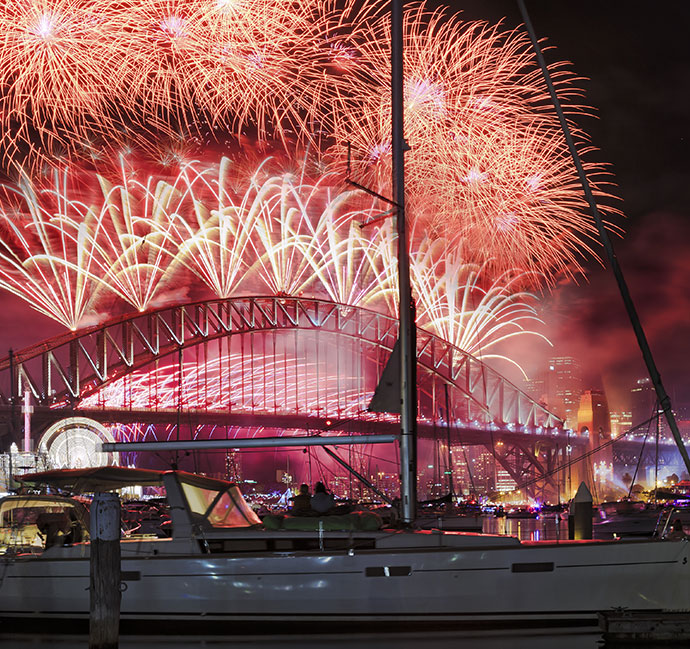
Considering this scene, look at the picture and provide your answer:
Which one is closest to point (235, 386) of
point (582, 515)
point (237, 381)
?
point (237, 381)

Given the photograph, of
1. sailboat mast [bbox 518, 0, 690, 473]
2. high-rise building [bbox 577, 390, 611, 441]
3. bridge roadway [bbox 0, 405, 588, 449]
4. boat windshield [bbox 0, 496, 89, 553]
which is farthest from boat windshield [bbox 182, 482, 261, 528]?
high-rise building [bbox 577, 390, 611, 441]

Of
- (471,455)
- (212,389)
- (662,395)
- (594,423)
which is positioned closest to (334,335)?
(212,389)

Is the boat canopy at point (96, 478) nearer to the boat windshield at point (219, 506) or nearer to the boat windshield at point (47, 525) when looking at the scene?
the boat windshield at point (47, 525)

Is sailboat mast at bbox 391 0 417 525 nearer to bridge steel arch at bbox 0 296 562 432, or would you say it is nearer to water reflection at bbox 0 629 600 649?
water reflection at bbox 0 629 600 649

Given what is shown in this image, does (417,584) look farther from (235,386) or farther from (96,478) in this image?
(235,386)

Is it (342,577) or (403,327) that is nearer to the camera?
(342,577)

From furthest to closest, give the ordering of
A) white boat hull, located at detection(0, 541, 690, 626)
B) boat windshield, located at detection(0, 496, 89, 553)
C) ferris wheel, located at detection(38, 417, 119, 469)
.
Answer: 1. ferris wheel, located at detection(38, 417, 119, 469)
2. boat windshield, located at detection(0, 496, 89, 553)
3. white boat hull, located at detection(0, 541, 690, 626)

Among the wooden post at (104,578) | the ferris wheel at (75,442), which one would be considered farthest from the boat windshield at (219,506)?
the ferris wheel at (75,442)
